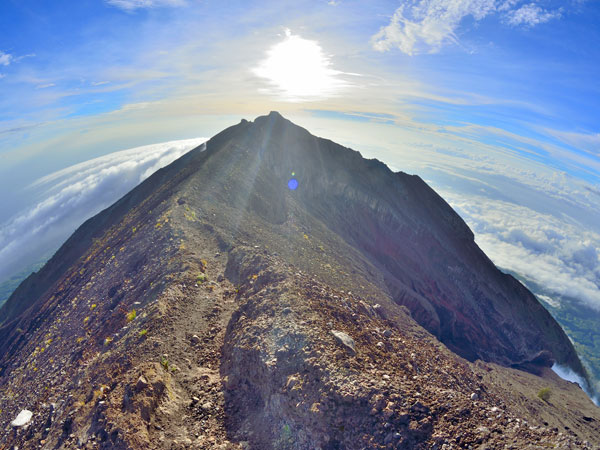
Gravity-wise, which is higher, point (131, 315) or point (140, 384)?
point (131, 315)

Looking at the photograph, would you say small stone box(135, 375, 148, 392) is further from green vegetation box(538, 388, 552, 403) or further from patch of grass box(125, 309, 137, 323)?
green vegetation box(538, 388, 552, 403)

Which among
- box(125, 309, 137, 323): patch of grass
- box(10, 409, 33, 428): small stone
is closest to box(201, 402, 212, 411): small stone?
box(125, 309, 137, 323): patch of grass

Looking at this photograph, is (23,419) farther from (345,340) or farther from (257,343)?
(345,340)

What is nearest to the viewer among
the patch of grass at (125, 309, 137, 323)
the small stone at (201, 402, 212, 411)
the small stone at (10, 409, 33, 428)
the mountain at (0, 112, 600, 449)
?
the mountain at (0, 112, 600, 449)

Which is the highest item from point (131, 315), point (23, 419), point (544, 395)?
point (131, 315)

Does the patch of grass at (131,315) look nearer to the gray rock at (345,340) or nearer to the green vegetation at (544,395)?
the gray rock at (345,340)

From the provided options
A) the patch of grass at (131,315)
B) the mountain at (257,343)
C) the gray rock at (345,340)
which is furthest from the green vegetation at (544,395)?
the patch of grass at (131,315)

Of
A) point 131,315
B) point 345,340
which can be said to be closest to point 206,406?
point 345,340
